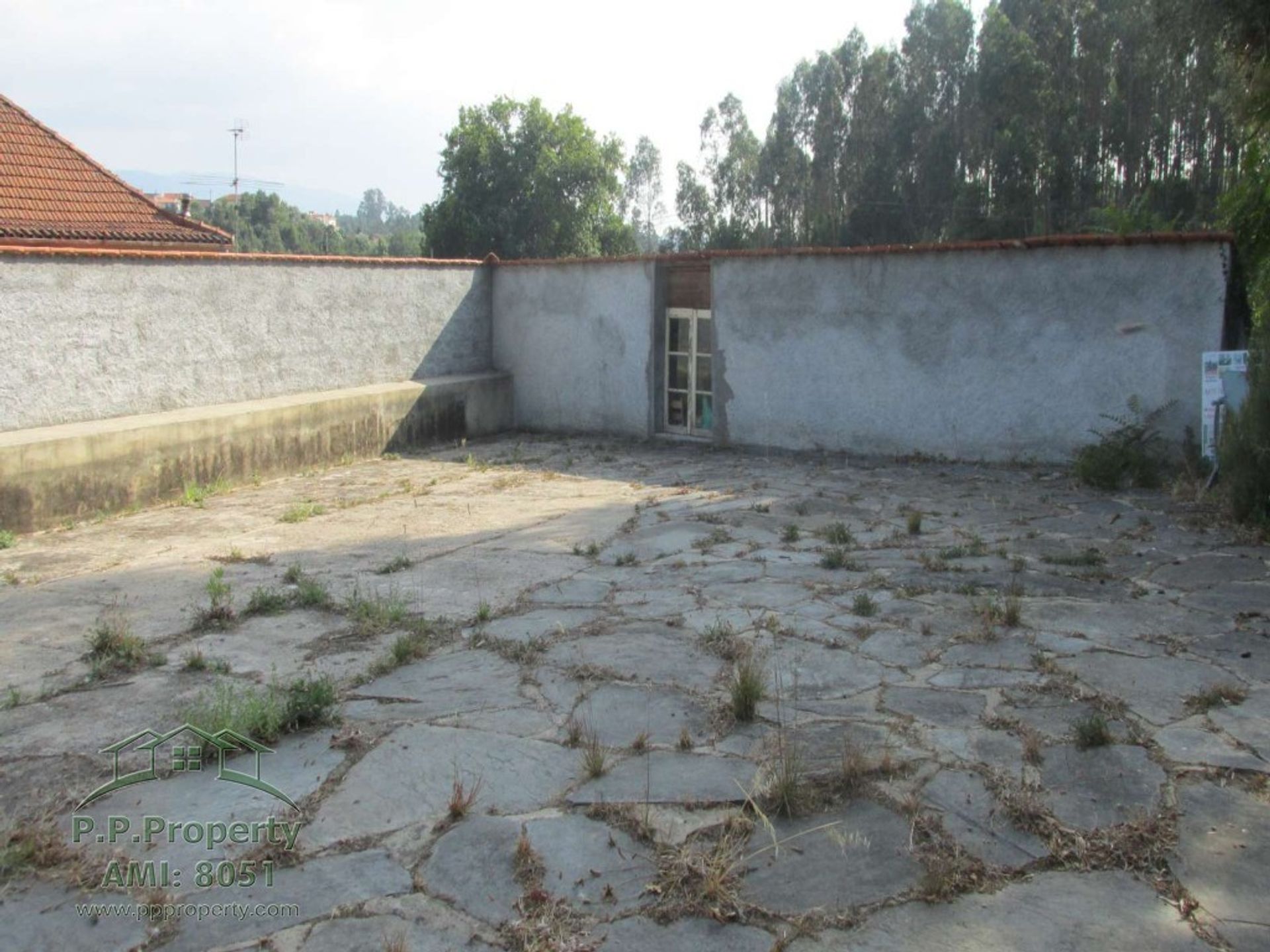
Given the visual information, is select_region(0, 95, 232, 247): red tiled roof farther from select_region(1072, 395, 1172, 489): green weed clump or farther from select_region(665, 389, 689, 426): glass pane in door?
select_region(1072, 395, 1172, 489): green weed clump

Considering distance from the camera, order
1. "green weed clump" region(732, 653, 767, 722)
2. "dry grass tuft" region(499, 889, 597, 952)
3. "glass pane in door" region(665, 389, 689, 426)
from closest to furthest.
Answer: "dry grass tuft" region(499, 889, 597, 952) → "green weed clump" region(732, 653, 767, 722) → "glass pane in door" region(665, 389, 689, 426)

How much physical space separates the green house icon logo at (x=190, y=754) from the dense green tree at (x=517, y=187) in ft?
105

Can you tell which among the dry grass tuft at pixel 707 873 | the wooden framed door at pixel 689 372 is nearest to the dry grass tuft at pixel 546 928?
the dry grass tuft at pixel 707 873

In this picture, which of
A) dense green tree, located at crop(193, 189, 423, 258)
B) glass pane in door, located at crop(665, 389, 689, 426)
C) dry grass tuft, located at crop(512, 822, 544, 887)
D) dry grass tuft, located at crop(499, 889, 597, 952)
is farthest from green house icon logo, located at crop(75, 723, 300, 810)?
dense green tree, located at crop(193, 189, 423, 258)

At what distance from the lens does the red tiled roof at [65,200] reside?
52.6ft

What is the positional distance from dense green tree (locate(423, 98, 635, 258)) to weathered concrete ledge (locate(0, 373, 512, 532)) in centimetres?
2176

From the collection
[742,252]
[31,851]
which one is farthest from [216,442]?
[31,851]

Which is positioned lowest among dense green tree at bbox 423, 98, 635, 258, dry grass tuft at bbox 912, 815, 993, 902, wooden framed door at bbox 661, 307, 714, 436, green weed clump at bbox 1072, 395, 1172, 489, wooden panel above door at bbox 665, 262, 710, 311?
dry grass tuft at bbox 912, 815, 993, 902

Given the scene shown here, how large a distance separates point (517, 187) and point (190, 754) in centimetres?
3386

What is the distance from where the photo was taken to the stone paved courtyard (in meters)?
2.83

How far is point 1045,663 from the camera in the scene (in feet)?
15.5

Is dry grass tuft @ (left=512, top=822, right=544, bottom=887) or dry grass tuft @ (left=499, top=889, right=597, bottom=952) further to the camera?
dry grass tuft @ (left=512, top=822, right=544, bottom=887)

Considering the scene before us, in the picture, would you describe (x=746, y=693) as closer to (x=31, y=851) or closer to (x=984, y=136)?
(x=31, y=851)

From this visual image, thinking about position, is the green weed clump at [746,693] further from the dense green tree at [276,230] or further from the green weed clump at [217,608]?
the dense green tree at [276,230]
